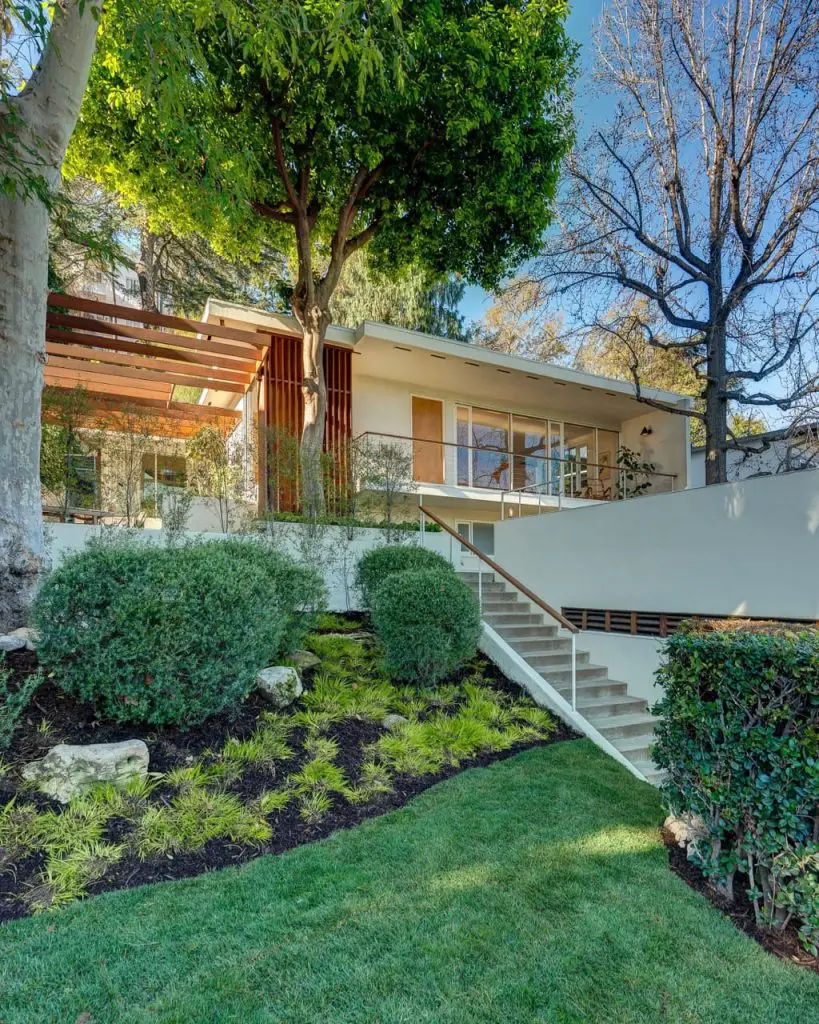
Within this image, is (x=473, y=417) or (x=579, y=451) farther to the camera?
(x=579, y=451)

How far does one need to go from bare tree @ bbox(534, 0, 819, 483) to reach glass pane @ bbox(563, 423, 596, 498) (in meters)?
3.90

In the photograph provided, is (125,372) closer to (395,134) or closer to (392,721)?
(395,134)

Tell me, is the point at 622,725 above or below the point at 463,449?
below

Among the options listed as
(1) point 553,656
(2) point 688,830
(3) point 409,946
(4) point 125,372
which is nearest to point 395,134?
(4) point 125,372

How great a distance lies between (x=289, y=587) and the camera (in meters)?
5.21

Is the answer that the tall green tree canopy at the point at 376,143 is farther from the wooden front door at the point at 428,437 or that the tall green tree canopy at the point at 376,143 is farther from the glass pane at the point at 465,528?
the glass pane at the point at 465,528

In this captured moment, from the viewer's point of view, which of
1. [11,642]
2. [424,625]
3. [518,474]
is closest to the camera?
[11,642]

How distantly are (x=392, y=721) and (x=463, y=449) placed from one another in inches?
347

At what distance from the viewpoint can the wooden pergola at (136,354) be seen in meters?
8.34

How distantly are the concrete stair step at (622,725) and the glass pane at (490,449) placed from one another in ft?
23.8

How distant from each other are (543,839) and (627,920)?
2.49 feet

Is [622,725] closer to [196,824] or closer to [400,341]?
[196,824]

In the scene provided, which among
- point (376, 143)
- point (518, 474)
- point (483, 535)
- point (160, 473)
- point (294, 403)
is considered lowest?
point (483, 535)

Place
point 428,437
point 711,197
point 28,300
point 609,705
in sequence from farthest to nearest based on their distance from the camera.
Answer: point 428,437 → point 711,197 → point 609,705 → point 28,300
